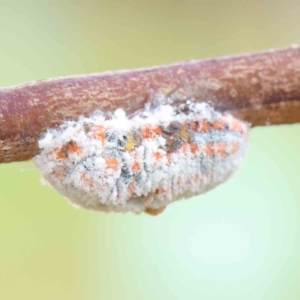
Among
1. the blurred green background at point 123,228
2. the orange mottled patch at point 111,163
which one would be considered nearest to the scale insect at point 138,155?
the orange mottled patch at point 111,163

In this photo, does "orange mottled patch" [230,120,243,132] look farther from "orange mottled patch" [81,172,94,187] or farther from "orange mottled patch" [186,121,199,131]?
"orange mottled patch" [81,172,94,187]

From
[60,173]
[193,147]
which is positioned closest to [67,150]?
[60,173]

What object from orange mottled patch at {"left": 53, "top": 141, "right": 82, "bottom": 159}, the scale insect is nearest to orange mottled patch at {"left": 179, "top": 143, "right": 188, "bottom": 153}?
the scale insect

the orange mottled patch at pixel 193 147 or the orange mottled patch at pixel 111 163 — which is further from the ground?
the orange mottled patch at pixel 193 147

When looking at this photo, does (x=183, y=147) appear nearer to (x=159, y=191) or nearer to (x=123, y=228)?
(x=159, y=191)

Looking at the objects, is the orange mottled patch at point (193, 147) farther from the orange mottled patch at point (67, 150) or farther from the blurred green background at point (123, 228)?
the blurred green background at point (123, 228)
